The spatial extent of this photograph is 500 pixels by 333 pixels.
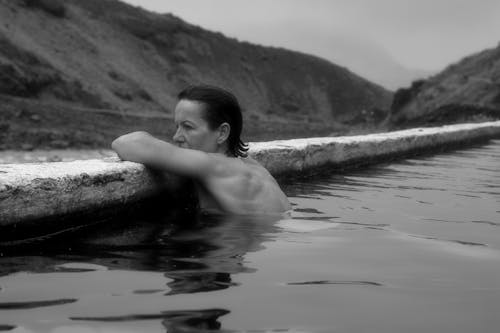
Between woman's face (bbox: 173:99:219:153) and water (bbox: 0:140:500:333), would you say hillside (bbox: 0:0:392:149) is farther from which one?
water (bbox: 0:140:500:333)

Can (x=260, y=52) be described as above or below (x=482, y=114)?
above

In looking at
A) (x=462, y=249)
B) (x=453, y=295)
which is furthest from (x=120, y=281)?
(x=462, y=249)

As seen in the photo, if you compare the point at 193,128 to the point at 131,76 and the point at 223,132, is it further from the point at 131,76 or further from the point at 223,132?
the point at 131,76

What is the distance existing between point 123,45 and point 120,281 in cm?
5108

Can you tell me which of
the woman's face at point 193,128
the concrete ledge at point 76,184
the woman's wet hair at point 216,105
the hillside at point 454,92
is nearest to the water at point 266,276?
the concrete ledge at point 76,184

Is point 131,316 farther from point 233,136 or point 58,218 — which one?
point 233,136

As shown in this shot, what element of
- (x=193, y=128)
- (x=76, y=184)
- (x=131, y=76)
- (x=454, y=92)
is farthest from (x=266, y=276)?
(x=131, y=76)

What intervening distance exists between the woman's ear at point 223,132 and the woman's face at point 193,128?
0.04 metres

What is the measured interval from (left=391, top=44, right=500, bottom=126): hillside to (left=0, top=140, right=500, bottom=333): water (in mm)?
23898

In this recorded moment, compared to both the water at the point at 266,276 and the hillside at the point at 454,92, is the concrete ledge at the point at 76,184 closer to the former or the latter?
the water at the point at 266,276

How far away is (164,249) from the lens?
9.43 feet

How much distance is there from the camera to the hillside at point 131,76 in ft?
102

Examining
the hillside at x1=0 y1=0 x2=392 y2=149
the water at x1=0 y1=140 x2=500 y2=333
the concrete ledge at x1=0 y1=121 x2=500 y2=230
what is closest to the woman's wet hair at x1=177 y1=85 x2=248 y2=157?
the concrete ledge at x1=0 y1=121 x2=500 y2=230

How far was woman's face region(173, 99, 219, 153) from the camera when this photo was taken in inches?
152
